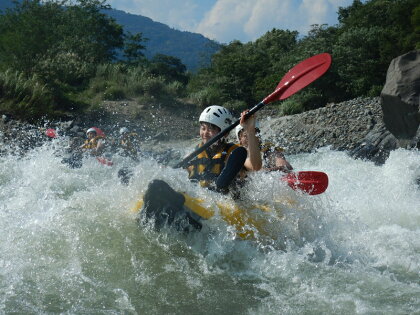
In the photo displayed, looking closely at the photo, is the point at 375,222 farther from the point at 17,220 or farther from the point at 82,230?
the point at 17,220

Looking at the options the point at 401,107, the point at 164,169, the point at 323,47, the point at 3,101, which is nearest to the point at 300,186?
the point at 164,169

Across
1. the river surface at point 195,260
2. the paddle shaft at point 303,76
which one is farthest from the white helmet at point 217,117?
the river surface at point 195,260

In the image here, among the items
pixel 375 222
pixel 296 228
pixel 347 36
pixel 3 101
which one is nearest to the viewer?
pixel 296 228

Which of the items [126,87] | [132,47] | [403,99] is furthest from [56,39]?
[403,99]

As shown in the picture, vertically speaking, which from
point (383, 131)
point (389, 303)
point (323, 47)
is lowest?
point (389, 303)

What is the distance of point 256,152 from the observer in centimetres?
410

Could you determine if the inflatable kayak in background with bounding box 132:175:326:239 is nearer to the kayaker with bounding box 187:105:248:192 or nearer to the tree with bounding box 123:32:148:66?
the kayaker with bounding box 187:105:248:192

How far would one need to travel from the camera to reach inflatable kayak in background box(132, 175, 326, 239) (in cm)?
395

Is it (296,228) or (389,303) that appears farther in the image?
(296,228)

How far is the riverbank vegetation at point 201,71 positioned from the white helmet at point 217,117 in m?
9.88

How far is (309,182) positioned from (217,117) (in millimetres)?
1031

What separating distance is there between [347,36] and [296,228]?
46.6ft

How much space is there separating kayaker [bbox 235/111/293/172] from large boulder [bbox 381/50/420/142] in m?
4.99

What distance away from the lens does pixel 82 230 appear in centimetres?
434
